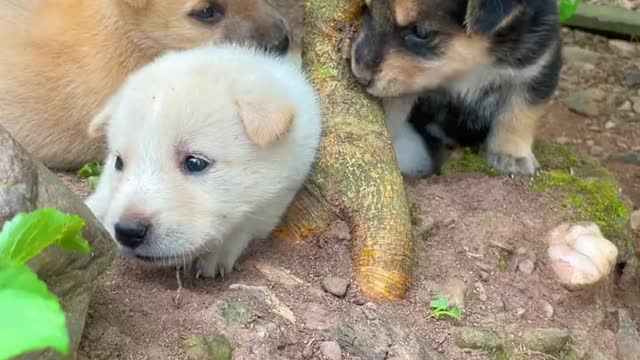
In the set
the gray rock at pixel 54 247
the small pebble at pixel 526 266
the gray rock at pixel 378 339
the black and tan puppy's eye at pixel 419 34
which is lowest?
the small pebble at pixel 526 266

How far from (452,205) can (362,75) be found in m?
0.67

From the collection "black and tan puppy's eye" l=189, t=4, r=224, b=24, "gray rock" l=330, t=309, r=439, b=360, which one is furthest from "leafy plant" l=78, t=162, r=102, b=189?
"gray rock" l=330, t=309, r=439, b=360

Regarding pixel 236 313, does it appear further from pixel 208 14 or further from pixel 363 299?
pixel 208 14

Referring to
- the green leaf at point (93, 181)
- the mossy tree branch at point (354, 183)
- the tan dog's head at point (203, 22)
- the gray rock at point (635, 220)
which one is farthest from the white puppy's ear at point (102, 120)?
the gray rock at point (635, 220)

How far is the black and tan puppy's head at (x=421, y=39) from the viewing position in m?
4.06

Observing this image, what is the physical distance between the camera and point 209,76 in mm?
3373

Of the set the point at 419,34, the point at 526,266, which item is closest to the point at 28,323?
the point at 526,266

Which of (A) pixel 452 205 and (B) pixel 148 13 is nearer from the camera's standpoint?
(A) pixel 452 205

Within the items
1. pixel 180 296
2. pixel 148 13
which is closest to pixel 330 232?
pixel 180 296

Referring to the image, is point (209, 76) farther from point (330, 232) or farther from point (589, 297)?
point (589, 297)

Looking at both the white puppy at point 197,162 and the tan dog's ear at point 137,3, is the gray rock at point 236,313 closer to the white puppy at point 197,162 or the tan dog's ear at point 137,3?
the white puppy at point 197,162

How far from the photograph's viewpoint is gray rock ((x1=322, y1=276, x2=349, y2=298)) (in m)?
3.28

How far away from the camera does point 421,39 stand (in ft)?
13.8

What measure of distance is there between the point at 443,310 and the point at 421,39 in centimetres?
139
